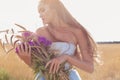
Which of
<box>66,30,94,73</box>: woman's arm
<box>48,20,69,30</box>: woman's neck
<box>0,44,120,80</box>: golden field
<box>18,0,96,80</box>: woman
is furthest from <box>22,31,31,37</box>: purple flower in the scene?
<box>0,44,120,80</box>: golden field

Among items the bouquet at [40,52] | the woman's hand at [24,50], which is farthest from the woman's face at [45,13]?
the woman's hand at [24,50]

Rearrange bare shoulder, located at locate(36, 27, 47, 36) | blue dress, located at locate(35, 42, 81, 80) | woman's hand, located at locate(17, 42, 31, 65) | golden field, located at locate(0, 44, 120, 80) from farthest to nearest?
golden field, located at locate(0, 44, 120, 80)
bare shoulder, located at locate(36, 27, 47, 36)
blue dress, located at locate(35, 42, 81, 80)
woman's hand, located at locate(17, 42, 31, 65)

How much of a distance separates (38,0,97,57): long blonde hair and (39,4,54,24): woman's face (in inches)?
1.7

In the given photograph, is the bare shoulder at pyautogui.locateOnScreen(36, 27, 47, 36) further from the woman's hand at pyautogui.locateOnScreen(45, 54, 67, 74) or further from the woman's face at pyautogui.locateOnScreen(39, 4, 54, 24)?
the woman's hand at pyautogui.locateOnScreen(45, 54, 67, 74)

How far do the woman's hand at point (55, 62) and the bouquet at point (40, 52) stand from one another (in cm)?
5

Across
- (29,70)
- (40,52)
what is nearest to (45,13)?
(40,52)

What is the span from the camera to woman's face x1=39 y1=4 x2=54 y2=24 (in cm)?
390

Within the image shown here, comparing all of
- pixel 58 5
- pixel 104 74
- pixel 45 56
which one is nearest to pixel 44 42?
pixel 45 56

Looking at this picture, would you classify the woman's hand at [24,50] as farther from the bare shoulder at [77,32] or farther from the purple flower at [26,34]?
the bare shoulder at [77,32]

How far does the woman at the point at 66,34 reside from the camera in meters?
3.93

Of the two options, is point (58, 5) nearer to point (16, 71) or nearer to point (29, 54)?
point (29, 54)

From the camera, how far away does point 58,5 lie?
4023 millimetres

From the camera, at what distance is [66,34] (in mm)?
4027

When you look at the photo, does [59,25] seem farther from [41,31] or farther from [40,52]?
[40,52]
